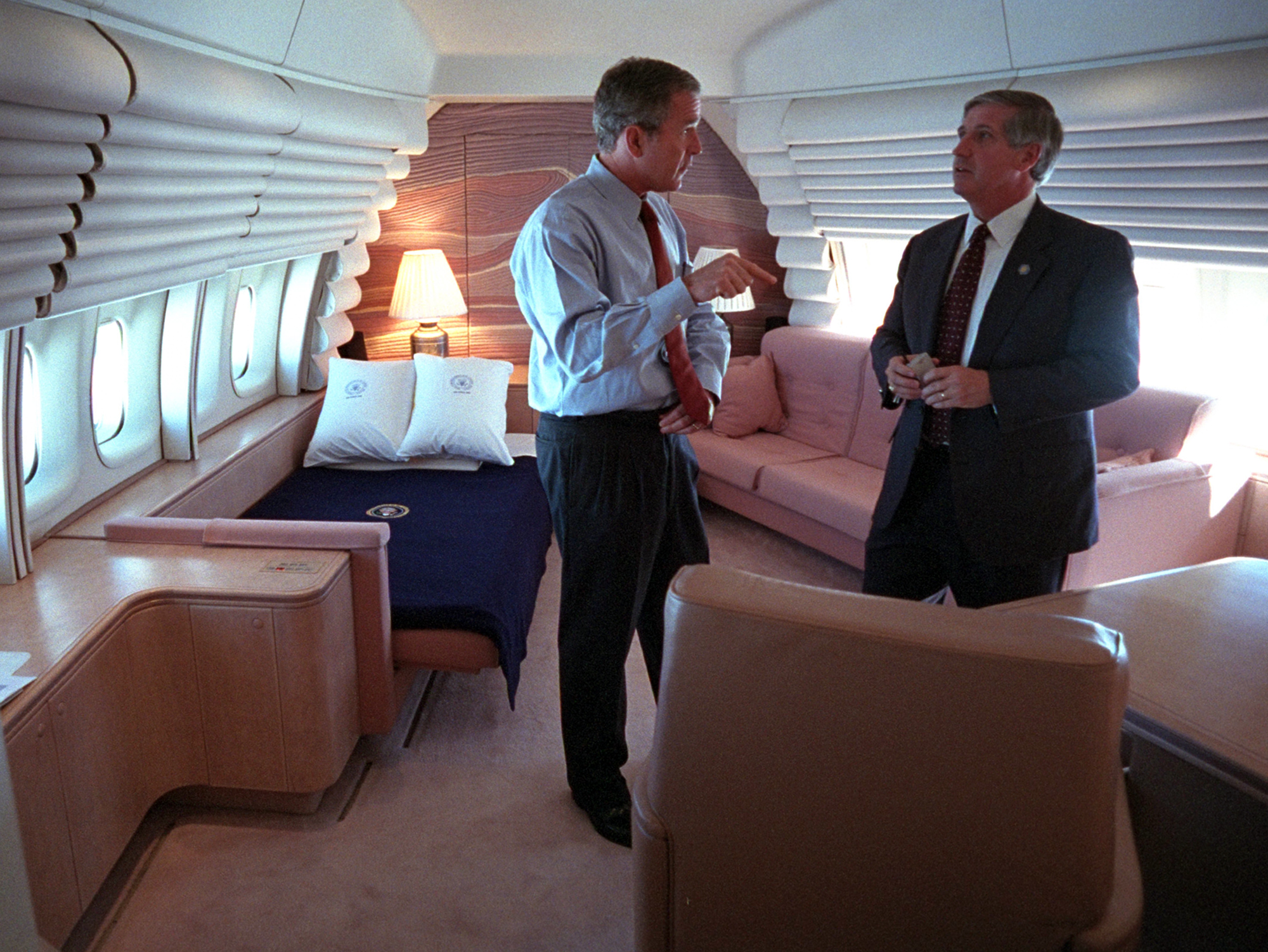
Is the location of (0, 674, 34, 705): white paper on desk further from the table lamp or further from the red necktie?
the table lamp

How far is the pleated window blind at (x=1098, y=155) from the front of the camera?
282cm

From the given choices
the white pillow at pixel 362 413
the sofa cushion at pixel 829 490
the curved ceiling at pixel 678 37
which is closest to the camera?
the curved ceiling at pixel 678 37

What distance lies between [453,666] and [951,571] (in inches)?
57.2

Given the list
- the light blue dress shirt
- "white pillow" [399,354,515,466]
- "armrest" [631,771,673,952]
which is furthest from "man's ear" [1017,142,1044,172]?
"white pillow" [399,354,515,466]

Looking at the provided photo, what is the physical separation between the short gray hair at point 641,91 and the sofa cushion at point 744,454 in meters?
2.41

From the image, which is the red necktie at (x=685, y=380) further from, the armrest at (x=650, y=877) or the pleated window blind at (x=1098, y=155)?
the pleated window blind at (x=1098, y=155)

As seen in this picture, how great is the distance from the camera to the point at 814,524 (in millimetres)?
4285

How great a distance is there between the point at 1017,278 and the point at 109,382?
2.81 meters

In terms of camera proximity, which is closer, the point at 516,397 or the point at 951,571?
the point at 951,571

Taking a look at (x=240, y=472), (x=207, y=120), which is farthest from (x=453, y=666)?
(x=207, y=120)

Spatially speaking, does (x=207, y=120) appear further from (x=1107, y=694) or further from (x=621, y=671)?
(x=1107, y=694)

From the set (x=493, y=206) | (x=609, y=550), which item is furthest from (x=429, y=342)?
(x=609, y=550)

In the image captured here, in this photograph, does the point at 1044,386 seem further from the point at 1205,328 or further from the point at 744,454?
the point at 744,454

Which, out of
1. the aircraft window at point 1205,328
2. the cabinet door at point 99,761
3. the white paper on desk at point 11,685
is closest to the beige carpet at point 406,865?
the cabinet door at point 99,761
